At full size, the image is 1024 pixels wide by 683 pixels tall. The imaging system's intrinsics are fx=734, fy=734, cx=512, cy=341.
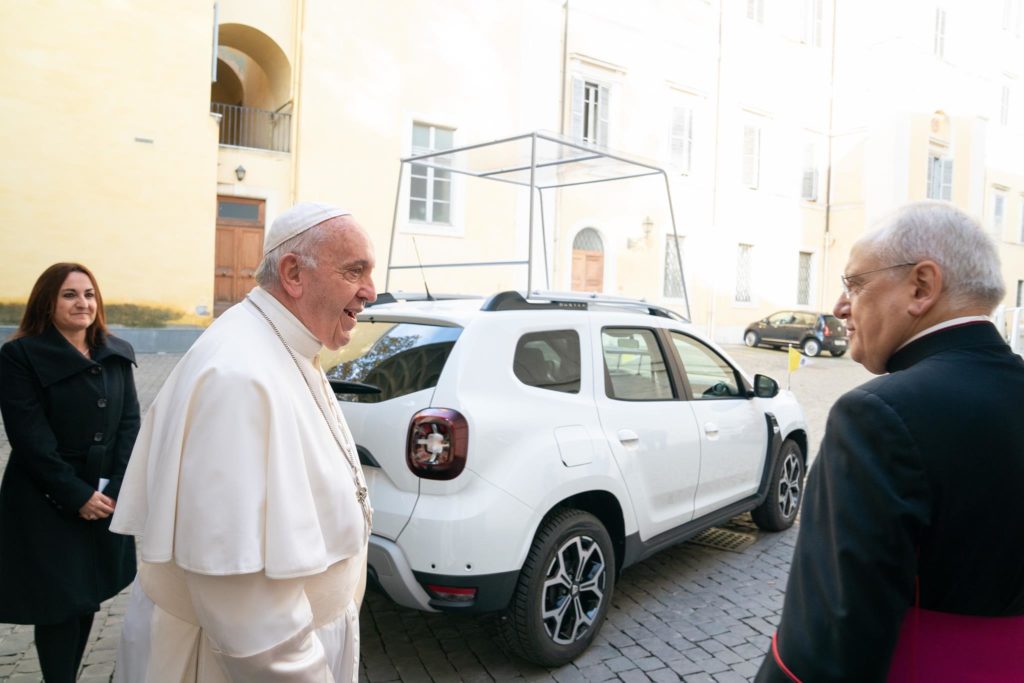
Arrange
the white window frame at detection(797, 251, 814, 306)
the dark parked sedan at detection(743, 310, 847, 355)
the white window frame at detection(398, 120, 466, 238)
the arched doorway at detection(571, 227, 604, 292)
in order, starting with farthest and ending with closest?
1. the white window frame at detection(797, 251, 814, 306)
2. the dark parked sedan at detection(743, 310, 847, 355)
3. the arched doorway at detection(571, 227, 604, 292)
4. the white window frame at detection(398, 120, 466, 238)

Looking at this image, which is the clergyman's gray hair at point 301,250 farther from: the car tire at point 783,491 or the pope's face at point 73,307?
the car tire at point 783,491

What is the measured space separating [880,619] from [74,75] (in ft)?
51.4

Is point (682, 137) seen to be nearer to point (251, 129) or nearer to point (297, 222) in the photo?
point (251, 129)

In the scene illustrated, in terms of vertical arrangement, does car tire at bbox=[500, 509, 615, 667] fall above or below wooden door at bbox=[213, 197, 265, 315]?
below

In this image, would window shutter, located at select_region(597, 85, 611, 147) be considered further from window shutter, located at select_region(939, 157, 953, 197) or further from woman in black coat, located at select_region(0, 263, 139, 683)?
woman in black coat, located at select_region(0, 263, 139, 683)

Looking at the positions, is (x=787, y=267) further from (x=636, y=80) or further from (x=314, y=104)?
(x=314, y=104)

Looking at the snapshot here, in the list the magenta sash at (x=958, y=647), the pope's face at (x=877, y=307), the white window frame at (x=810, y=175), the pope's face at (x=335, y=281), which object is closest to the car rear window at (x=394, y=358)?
the pope's face at (x=335, y=281)

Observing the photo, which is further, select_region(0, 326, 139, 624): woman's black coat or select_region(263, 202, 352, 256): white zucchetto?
select_region(0, 326, 139, 624): woman's black coat

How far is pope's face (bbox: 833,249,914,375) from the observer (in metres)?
1.53

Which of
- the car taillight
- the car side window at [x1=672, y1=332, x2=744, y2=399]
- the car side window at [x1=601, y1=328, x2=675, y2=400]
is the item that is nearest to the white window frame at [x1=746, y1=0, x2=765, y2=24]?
the car side window at [x1=672, y1=332, x2=744, y2=399]

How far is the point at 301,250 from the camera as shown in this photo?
1791 mm

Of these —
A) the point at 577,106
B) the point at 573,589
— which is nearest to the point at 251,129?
the point at 577,106

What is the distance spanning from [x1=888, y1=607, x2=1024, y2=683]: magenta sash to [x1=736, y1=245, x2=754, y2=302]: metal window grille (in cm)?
2460

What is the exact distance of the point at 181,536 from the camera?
4.92 ft
